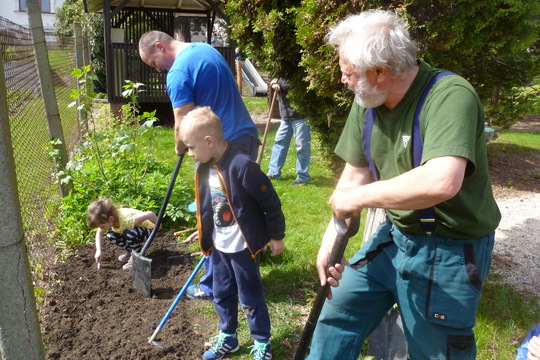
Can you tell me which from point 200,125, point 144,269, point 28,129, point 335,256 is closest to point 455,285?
point 335,256

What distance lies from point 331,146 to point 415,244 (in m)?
3.90

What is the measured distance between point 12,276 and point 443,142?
1481mm

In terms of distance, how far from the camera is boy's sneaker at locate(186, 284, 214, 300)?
3.85 meters

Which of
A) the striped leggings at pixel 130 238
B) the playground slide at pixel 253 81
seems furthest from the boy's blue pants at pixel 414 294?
the playground slide at pixel 253 81

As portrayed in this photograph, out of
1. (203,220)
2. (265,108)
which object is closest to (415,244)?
(203,220)

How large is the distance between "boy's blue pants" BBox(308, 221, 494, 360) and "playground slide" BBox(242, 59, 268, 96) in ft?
49.9

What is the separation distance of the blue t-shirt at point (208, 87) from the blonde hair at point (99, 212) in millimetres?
1305

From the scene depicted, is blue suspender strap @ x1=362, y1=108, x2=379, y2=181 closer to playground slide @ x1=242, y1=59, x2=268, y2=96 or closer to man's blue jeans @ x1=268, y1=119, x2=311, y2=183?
man's blue jeans @ x1=268, y1=119, x2=311, y2=183

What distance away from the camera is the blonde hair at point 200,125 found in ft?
9.27

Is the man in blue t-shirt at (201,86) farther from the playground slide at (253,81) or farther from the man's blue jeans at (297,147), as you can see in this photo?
the playground slide at (253,81)

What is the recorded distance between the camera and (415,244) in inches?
83.3

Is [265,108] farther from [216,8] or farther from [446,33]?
[446,33]

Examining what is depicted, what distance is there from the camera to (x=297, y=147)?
6949mm

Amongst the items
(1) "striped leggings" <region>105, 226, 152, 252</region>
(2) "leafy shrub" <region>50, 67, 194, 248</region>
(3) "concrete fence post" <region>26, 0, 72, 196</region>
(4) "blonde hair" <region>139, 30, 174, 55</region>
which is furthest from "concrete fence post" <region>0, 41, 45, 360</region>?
(3) "concrete fence post" <region>26, 0, 72, 196</region>
